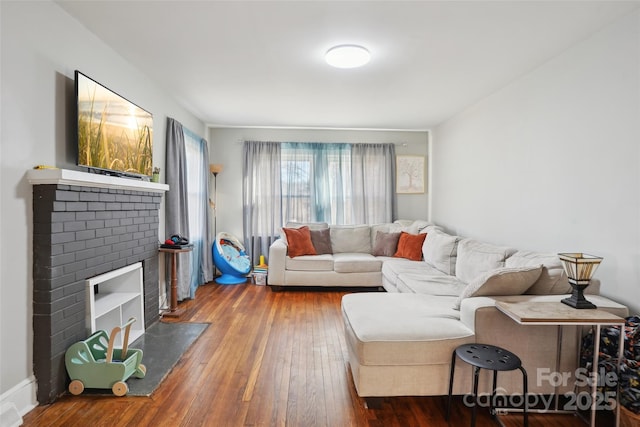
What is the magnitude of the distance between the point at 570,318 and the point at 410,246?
3.03 metres

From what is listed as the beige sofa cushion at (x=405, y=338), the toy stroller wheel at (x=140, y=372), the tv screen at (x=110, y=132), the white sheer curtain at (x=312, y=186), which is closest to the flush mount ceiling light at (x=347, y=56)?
the tv screen at (x=110, y=132)

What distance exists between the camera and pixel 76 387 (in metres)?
2.18

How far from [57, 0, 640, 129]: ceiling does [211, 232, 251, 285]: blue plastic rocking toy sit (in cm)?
226

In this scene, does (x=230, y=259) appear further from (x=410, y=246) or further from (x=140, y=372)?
(x=140, y=372)

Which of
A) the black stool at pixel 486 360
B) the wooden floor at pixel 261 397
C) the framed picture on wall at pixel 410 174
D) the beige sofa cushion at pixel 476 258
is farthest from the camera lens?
the framed picture on wall at pixel 410 174

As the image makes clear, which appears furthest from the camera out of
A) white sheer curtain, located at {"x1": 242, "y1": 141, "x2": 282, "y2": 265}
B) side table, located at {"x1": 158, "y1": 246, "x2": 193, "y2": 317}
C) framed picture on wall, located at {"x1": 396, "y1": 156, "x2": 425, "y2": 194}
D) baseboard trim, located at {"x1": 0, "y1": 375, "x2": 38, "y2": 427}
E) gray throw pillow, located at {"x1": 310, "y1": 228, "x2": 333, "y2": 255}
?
framed picture on wall, located at {"x1": 396, "y1": 156, "x2": 425, "y2": 194}

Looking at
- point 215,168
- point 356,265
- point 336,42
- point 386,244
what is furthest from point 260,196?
point 336,42

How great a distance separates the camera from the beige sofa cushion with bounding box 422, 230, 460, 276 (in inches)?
152

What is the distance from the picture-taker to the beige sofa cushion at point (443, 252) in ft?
12.7

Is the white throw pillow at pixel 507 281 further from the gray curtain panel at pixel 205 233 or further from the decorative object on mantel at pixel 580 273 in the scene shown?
the gray curtain panel at pixel 205 233

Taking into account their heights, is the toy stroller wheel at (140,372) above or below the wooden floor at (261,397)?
above

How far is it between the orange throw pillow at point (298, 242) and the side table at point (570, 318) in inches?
127

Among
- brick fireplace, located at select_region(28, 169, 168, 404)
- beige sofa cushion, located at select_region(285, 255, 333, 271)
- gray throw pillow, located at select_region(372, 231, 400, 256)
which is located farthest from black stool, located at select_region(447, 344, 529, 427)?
gray throw pillow, located at select_region(372, 231, 400, 256)

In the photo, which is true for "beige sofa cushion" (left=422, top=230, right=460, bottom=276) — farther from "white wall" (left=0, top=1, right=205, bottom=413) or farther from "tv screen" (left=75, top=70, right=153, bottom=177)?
"white wall" (left=0, top=1, right=205, bottom=413)
